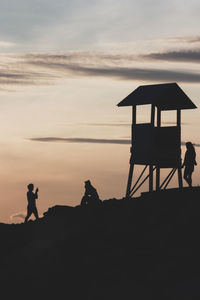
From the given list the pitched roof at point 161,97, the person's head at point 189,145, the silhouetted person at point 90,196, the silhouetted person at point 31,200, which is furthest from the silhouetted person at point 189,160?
the silhouetted person at point 31,200

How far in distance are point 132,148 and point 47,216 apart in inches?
218

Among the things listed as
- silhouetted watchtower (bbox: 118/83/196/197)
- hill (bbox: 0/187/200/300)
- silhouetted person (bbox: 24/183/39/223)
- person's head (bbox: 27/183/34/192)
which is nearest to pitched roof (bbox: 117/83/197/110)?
silhouetted watchtower (bbox: 118/83/196/197)

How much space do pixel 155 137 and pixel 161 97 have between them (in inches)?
79.7

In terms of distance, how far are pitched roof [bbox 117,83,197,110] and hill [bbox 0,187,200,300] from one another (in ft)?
15.8

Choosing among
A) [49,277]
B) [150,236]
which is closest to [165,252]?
[150,236]

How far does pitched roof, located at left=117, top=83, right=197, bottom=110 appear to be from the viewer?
95.8ft

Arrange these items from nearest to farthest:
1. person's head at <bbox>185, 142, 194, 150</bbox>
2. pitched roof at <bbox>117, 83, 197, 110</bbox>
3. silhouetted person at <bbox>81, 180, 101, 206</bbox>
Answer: silhouetted person at <bbox>81, 180, 101, 206</bbox>
person's head at <bbox>185, 142, 194, 150</bbox>
pitched roof at <bbox>117, 83, 197, 110</bbox>

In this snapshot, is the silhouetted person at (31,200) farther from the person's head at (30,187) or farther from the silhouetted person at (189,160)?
the silhouetted person at (189,160)

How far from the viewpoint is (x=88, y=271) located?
862 inches

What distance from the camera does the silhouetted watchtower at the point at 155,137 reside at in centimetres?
2911

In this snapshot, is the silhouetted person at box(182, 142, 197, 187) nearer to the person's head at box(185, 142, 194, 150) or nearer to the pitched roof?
the person's head at box(185, 142, 194, 150)

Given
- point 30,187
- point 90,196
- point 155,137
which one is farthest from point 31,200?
point 155,137

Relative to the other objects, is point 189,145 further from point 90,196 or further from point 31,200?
point 31,200

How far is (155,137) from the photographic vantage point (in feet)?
96.0
